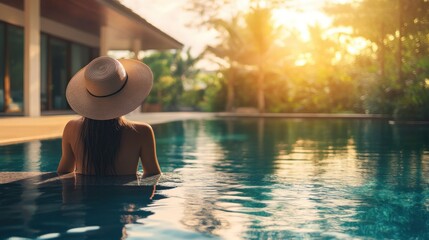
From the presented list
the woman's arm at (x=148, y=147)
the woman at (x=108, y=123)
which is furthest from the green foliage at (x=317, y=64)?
the woman at (x=108, y=123)

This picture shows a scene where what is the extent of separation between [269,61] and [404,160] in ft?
114

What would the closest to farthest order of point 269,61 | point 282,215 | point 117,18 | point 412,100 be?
point 282,215, point 117,18, point 412,100, point 269,61

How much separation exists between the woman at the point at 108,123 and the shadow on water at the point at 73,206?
0.53 ft

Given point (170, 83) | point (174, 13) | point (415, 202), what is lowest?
point (415, 202)

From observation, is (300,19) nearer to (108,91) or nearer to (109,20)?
(109,20)

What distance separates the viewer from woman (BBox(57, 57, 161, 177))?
17.3ft

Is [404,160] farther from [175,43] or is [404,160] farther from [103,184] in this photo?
[175,43]

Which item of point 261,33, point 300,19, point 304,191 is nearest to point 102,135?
point 304,191

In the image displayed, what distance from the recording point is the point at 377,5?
30797mm

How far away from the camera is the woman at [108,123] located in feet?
17.3

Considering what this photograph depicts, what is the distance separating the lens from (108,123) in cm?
556

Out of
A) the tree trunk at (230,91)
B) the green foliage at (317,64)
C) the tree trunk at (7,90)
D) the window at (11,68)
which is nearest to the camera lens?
the window at (11,68)

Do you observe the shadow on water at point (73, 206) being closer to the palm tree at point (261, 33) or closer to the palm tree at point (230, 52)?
the palm tree at point (261, 33)

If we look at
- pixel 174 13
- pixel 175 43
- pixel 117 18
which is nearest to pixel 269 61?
pixel 174 13
